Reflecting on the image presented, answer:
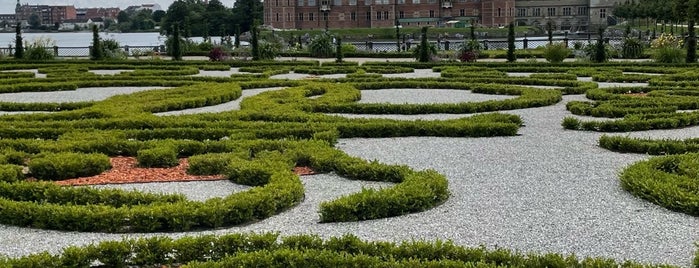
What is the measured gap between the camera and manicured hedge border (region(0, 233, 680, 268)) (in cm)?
444

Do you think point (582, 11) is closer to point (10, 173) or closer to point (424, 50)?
point (424, 50)

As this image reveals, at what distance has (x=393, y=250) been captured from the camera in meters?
4.68

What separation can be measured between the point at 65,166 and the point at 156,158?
87 cm

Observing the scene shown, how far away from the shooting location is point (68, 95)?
15.1 meters

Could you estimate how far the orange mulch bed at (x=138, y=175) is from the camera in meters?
7.09

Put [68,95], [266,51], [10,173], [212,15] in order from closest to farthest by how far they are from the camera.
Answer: [10,173], [68,95], [266,51], [212,15]

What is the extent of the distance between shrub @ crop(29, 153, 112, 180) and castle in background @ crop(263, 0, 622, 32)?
81199 millimetres

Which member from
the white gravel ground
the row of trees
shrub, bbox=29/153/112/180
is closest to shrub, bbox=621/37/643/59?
the white gravel ground

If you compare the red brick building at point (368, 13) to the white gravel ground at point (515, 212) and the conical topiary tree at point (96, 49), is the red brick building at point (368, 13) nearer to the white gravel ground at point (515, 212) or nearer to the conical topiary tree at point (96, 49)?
the conical topiary tree at point (96, 49)

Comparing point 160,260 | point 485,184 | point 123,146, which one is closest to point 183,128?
point 123,146

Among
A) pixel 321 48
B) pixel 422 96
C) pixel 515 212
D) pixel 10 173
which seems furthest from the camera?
pixel 321 48

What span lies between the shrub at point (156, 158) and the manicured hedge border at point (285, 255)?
293cm

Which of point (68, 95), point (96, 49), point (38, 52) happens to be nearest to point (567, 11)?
point (96, 49)

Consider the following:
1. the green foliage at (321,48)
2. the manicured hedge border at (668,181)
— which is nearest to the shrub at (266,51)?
the green foliage at (321,48)
